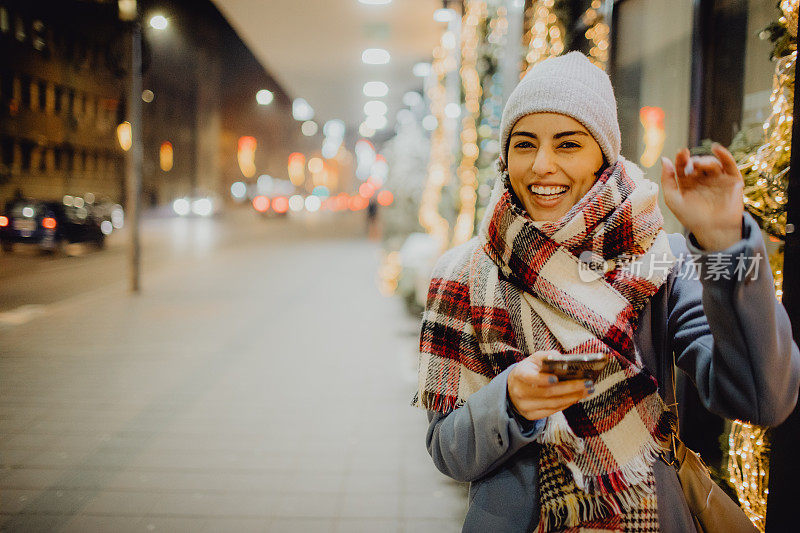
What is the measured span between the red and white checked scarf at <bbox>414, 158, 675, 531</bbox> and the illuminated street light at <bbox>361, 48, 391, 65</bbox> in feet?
33.6

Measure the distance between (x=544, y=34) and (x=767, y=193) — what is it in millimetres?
3275

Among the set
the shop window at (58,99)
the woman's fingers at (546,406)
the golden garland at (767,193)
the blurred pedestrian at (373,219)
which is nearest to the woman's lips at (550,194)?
the woman's fingers at (546,406)

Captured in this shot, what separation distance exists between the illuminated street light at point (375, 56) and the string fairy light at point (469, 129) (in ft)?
12.7

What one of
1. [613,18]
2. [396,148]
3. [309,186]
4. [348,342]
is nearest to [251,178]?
[309,186]

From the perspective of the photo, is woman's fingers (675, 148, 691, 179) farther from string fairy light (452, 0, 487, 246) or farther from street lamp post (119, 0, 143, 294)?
street lamp post (119, 0, 143, 294)

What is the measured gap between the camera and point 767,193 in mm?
2051

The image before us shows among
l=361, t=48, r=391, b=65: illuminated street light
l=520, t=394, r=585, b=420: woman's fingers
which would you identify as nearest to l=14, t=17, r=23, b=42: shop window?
l=520, t=394, r=585, b=420: woman's fingers

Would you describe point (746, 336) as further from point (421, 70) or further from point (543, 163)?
point (421, 70)

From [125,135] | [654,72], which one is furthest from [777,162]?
[125,135]

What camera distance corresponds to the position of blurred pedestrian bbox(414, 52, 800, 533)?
132 centimetres

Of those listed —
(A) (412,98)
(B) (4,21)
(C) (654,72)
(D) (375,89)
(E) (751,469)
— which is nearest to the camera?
(E) (751,469)

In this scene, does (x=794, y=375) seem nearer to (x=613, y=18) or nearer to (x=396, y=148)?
(x=613, y=18)

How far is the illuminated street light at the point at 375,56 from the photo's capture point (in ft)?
36.6

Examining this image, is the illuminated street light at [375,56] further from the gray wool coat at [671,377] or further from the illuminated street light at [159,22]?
the gray wool coat at [671,377]
